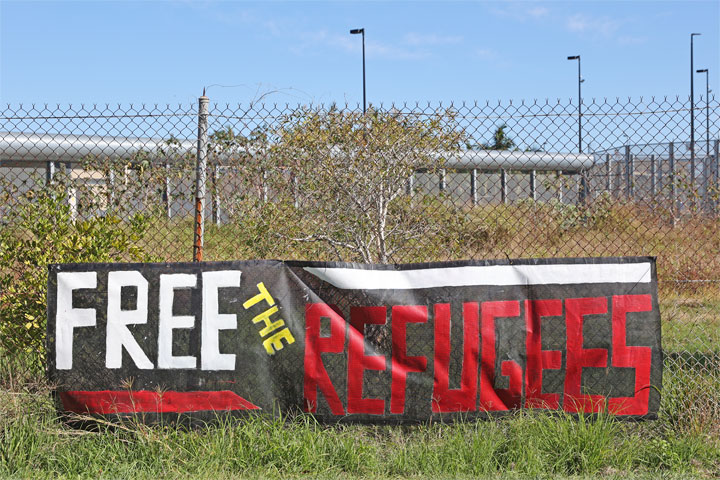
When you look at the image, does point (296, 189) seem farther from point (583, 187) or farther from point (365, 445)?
point (583, 187)

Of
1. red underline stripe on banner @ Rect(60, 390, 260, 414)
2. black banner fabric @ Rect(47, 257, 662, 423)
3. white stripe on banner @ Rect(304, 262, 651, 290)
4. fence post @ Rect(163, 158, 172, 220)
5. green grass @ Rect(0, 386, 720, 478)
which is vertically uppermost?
fence post @ Rect(163, 158, 172, 220)

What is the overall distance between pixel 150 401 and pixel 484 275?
2.26m

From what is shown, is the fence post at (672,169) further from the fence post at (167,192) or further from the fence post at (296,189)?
the fence post at (167,192)

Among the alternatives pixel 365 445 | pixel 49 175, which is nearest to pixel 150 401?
pixel 365 445

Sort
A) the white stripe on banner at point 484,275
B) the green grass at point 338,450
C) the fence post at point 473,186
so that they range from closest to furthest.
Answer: the green grass at point 338,450, the white stripe on banner at point 484,275, the fence post at point 473,186

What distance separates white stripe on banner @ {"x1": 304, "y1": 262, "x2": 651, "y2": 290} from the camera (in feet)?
13.4

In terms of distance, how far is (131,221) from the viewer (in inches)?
184

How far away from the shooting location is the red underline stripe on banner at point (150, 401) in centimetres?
398

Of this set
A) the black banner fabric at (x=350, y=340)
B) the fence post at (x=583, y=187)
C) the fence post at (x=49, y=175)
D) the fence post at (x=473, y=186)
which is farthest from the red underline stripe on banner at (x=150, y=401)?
the fence post at (x=583, y=187)

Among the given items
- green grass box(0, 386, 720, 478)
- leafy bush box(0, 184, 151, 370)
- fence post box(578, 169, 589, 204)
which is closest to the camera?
green grass box(0, 386, 720, 478)

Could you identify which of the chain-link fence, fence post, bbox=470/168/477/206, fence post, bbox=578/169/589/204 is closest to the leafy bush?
the chain-link fence

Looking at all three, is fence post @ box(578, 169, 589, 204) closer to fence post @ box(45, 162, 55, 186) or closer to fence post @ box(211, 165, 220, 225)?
fence post @ box(211, 165, 220, 225)

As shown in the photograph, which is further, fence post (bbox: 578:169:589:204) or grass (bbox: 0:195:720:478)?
fence post (bbox: 578:169:589:204)

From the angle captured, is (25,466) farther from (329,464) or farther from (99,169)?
(99,169)
